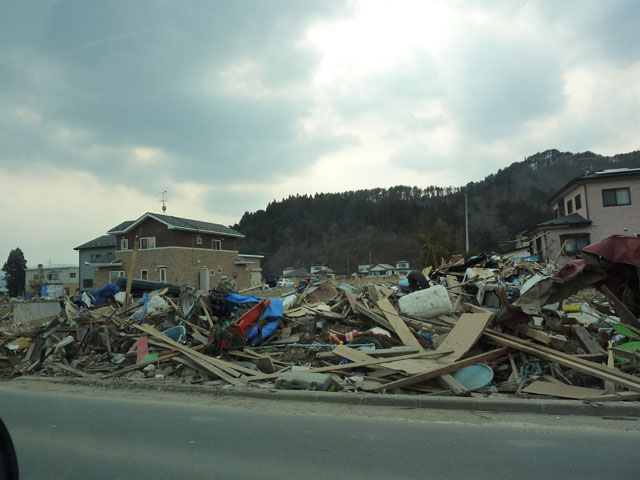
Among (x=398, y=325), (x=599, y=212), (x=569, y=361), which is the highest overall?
(x=599, y=212)

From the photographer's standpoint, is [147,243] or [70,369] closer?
[70,369]

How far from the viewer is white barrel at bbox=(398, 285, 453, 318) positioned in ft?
32.1

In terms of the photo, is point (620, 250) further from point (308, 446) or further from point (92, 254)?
point (92, 254)

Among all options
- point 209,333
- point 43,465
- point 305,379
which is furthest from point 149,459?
point 209,333

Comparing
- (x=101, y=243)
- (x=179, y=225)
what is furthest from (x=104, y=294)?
(x=101, y=243)

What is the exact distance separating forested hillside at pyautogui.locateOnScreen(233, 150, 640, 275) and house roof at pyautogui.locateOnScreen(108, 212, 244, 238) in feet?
171

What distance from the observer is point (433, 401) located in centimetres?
598

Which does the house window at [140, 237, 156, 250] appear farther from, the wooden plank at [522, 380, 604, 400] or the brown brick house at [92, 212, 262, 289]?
the wooden plank at [522, 380, 604, 400]

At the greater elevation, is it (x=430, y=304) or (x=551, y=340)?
(x=430, y=304)

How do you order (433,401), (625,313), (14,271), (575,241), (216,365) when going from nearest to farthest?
(433,401)
(625,313)
(216,365)
(575,241)
(14,271)

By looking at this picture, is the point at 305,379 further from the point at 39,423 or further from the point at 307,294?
the point at 307,294

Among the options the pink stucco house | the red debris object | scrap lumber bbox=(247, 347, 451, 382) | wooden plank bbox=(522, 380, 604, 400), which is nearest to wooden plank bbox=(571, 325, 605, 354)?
wooden plank bbox=(522, 380, 604, 400)

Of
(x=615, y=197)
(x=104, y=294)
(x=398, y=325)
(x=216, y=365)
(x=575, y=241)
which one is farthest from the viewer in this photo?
(x=575, y=241)

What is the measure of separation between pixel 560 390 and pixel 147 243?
4429 centimetres
